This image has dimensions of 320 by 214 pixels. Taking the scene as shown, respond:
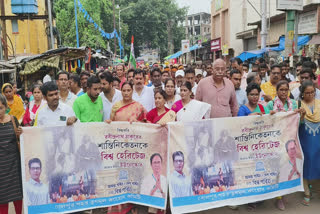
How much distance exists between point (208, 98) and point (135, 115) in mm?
1084

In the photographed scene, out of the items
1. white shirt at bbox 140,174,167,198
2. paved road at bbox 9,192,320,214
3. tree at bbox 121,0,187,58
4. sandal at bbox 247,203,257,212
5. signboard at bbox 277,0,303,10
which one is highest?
tree at bbox 121,0,187,58

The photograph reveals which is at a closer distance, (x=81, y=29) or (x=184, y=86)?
(x=184, y=86)

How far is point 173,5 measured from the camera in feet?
166

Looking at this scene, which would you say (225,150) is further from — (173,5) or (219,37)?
(173,5)

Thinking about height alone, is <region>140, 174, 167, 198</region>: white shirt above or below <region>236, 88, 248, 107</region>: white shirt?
below

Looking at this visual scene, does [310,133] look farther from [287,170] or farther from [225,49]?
[225,49]

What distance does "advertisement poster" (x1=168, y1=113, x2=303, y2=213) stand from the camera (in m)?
3.53

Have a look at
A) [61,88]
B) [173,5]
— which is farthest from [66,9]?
[61,88]

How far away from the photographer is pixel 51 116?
11.7 feet

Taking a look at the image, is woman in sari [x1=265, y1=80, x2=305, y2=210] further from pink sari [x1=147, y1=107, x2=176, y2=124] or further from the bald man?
pink sari [x1=147, y1=107, x2=176, y2=124]

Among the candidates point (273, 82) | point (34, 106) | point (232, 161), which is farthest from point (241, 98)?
point (34, 106)

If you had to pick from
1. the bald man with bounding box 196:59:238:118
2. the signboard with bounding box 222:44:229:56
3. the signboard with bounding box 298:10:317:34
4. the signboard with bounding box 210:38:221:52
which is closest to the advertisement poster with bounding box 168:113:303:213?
Result: the bald man with bounding box 196:59:238:118

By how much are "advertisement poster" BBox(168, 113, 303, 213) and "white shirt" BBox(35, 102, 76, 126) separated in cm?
127

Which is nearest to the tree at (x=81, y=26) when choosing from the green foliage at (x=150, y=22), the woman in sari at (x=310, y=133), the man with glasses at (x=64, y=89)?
the green foliage at (x=150, y=22)
